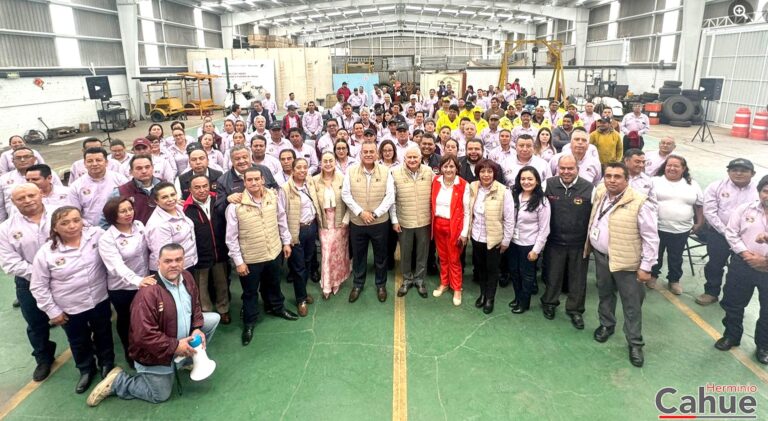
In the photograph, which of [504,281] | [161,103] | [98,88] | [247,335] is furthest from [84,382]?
[161,103]

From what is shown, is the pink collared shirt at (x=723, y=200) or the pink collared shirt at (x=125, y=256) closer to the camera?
the pink collared shirt at (x=125, y=256)

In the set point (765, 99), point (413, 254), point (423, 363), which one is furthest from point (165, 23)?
point (765, 99)

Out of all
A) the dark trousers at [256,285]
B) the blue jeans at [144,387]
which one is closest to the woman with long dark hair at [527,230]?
the dark trousers at [256,285]

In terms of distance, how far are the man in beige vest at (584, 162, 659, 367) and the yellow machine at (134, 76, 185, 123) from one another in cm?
2113

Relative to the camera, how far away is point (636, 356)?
12.4 feet

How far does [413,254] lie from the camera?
18.6ft

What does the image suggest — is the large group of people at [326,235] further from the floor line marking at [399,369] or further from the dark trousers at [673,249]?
the floor line marking at [399,369]

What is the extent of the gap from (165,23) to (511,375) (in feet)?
90.3

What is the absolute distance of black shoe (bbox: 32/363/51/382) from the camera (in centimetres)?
372

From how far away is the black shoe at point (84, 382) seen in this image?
11.7 feet

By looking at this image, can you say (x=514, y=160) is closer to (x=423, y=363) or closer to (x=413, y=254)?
(x=413, y=254)

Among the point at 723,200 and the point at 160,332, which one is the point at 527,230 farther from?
the point at 160,332

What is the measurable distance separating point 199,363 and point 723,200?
17.6ft

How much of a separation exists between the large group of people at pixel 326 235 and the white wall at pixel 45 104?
40.7 ft
